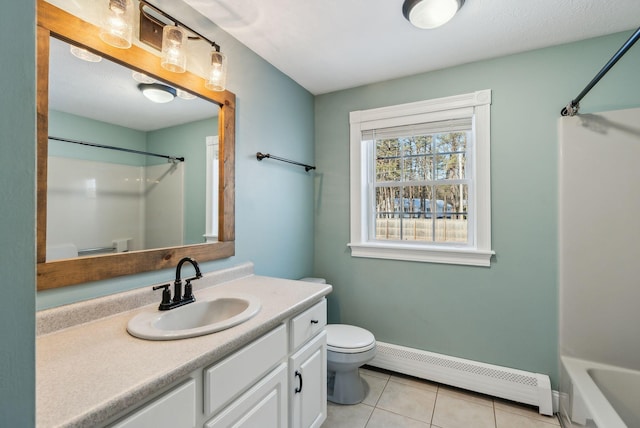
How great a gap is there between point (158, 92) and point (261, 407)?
1479 millimetres

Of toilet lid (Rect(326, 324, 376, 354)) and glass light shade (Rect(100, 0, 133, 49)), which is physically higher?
glass light shade (Rect(100, 0, 133, 49))

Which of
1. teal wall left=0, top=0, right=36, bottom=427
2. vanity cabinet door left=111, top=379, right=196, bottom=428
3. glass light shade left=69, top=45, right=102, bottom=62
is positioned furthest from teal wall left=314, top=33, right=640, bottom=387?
teal wall left=0, top=0, right=36, bottom=427

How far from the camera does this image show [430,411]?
186 centimetres

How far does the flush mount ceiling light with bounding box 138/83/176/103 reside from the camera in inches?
52.6

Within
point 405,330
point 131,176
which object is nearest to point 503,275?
point 405,330

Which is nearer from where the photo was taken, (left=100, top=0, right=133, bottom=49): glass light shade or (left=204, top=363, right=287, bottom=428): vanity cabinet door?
(left=204, top=363, right=287, bottom=428): vanity cabinet door

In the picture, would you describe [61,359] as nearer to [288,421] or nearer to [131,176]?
[131,176]

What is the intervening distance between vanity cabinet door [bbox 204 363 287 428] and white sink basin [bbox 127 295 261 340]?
265mm

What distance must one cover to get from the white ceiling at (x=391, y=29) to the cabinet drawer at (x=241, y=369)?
1.62m

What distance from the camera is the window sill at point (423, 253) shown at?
206 cm

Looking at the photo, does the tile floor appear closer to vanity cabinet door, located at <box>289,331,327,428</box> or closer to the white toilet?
the white toilet

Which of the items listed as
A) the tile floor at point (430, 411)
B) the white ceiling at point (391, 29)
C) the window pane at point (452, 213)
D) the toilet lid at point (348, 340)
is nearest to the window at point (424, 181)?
the window pane at point (452, 213)

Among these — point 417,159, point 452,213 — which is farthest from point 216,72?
point 452,213

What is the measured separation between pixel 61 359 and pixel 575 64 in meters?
2.92
